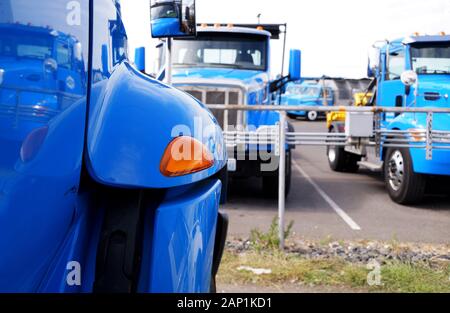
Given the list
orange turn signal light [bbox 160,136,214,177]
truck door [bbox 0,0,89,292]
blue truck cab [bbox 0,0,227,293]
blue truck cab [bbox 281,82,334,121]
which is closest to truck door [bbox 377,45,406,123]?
orange turn signal light [bbox 160,136,214,177]

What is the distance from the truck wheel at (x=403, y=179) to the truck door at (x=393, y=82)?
1.36 m

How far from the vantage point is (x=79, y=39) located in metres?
1.26

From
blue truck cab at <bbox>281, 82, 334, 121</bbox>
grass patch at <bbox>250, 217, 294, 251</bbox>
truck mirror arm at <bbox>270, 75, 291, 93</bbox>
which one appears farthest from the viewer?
blue truck cab at <bbox>281, 82, 334, 121</bbox>

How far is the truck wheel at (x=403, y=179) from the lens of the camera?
21.9 feet

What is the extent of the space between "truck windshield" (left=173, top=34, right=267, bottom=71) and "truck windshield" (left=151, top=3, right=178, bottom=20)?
5.85 meters

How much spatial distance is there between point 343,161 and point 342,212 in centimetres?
412

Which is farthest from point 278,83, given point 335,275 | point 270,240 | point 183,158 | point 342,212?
point 183,158

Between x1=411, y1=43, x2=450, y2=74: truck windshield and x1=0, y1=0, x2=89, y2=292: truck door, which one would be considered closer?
x1=0, y1=0, x2=89, y2=292: truck door

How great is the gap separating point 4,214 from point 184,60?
728 cm

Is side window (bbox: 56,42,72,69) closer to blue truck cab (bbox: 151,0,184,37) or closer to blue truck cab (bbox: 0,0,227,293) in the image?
blue truck cab (bbox: 0,0,227,293)

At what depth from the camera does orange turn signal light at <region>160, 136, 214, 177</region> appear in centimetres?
145

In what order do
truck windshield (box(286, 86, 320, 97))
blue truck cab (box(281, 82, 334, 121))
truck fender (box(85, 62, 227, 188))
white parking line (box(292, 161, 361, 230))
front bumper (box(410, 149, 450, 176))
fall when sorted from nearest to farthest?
truck fender (box(85, 62, 227, 188)) < white parking line (box(292, 161, 361, 230)) < front bumper (box(410, 149, 450, 176)) < blue truck cab (box(281, 82, 334, 121)) < truck windshield (box(286, 86, 320, 97))

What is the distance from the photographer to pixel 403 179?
6828mm

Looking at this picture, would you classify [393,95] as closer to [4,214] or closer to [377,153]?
[377,153]
